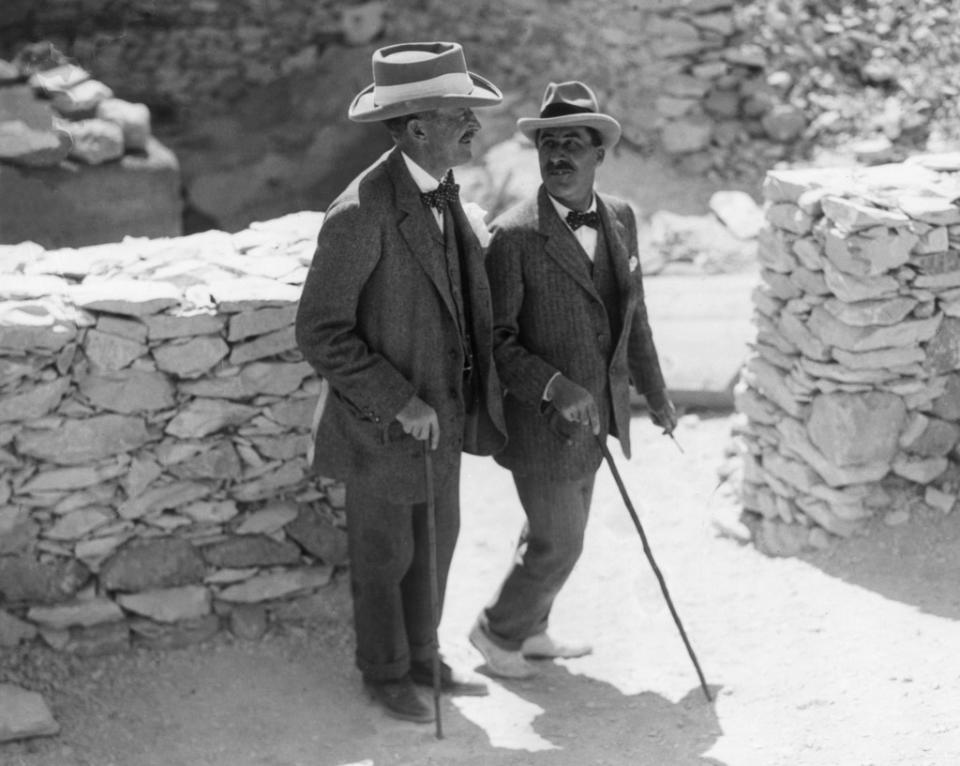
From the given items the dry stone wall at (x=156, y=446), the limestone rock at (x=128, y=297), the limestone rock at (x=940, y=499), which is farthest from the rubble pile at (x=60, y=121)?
the limestone rock at (x=940, y=499)

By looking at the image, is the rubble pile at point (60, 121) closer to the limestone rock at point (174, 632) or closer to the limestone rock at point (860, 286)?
the limestone rock at point (174, 632)

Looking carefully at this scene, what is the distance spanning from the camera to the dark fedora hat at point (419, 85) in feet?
13.4

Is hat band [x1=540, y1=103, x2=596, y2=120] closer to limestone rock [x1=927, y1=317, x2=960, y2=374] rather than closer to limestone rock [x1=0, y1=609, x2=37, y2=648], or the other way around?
limestone rock [x1=927, y1=317, x2=960, y2=374]

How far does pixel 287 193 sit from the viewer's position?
408 inches

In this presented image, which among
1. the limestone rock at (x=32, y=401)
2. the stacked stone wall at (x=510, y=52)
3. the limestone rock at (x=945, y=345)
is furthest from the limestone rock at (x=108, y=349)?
the stacked stone wall at (x=510, y=52)

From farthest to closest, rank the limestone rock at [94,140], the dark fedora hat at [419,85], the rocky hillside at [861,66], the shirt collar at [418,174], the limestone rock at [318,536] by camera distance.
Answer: the rocky hillside at [861,66] → the limestone rock at [94,140] → the limestone rock at [318,536] → the shirt collar at [418,174] → the dark fedora hat at [419,85]

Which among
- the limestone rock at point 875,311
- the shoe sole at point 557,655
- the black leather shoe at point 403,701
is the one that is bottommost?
the shoe sole at point 557,655

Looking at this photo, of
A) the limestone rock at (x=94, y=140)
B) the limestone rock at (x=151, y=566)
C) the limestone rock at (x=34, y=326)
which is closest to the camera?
the limestone rock at (x=34, y=326)

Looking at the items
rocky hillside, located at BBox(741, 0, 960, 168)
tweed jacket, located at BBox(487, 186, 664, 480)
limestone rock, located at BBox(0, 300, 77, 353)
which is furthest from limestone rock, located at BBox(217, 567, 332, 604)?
rocky hillside, located at BBox(741, 0, 960, 168)

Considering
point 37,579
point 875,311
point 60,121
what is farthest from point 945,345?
point 60,121

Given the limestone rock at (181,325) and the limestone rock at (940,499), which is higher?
the limestone rock at (181,325)

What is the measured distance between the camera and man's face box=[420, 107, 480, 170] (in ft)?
13.6

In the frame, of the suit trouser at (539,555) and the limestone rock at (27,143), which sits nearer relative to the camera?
the suit trouser at (539,555)

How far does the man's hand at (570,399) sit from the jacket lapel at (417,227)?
0.43 metres
